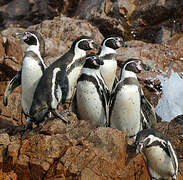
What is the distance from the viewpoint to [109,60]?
23.4 feet

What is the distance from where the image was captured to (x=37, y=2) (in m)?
14.1

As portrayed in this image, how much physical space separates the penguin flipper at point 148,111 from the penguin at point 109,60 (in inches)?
42.0

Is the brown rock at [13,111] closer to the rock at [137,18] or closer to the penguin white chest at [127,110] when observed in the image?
the penguin white chest at [127,110]

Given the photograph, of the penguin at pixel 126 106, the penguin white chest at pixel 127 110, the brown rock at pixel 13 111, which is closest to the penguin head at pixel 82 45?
the penguin at pixel 126 106

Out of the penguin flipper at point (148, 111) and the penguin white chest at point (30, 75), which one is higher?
the penguin white chest at point (30, 75)

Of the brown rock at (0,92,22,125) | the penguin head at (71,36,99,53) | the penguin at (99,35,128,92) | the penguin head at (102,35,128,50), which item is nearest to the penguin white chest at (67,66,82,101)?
the penguin head at (71,36,99,53)

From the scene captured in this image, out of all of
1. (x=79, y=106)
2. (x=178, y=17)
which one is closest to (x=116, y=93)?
(x=79, y=106)

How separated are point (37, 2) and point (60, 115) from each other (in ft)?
33.1

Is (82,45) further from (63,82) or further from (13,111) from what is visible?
(13,111)

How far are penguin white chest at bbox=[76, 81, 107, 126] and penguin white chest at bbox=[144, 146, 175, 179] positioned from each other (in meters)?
1.00

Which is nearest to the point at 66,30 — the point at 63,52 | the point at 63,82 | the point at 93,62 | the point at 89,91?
the point at 63,52

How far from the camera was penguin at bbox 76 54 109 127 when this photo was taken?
5.60 metres

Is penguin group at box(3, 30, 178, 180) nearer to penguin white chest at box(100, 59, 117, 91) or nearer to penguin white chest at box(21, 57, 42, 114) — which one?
penguin white chest at box(21, 57, 42, 114)

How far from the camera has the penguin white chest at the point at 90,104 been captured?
18.4 ft
